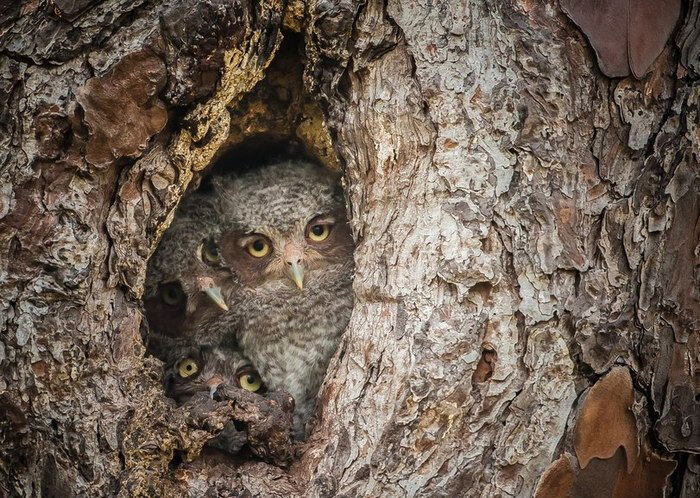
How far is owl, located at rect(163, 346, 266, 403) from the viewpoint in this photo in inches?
114

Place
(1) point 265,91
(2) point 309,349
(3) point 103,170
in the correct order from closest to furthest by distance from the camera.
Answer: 1. (3) point 103,170
2. (1) point 265,91
3. (2) point 309,349

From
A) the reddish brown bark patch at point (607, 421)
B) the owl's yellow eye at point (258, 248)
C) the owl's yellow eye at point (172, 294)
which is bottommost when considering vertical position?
the owl's yellow eye at point (172, 294)

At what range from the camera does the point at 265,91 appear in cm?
283

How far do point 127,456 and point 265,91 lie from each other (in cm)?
146

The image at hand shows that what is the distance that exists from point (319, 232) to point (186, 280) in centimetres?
61

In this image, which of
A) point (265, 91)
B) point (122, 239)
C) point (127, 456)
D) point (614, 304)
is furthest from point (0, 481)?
point (614, 304)

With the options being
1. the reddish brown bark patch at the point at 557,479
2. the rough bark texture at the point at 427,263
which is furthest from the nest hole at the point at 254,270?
the reddish brown bark patch at the point at 557,479

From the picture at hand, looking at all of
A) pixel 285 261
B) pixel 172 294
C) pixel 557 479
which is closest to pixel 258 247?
pixel 285 261

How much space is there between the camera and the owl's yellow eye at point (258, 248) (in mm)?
3107

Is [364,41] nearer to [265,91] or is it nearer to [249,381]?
[265,91]

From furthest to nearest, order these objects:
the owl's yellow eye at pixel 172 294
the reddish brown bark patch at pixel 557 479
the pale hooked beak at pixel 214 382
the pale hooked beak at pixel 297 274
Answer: the owl's yellow eye at pixel 172 294 < the pale hooked beak at pixel 297 274 < the pale hooked beak at pixel 214 382 < the reddish brown bark patch at pixel 557 479

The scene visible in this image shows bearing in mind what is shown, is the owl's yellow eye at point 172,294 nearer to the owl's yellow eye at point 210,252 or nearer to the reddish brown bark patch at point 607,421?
the owl's yellow eye at point 210,252

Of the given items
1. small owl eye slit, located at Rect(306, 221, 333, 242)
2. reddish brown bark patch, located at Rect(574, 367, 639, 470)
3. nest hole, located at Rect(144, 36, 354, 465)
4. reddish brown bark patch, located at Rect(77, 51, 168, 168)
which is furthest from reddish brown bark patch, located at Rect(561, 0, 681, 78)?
small owl eye slit, located at Rect(306, 221, 333, 242)

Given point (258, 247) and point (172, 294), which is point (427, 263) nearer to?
point (258, 247)
